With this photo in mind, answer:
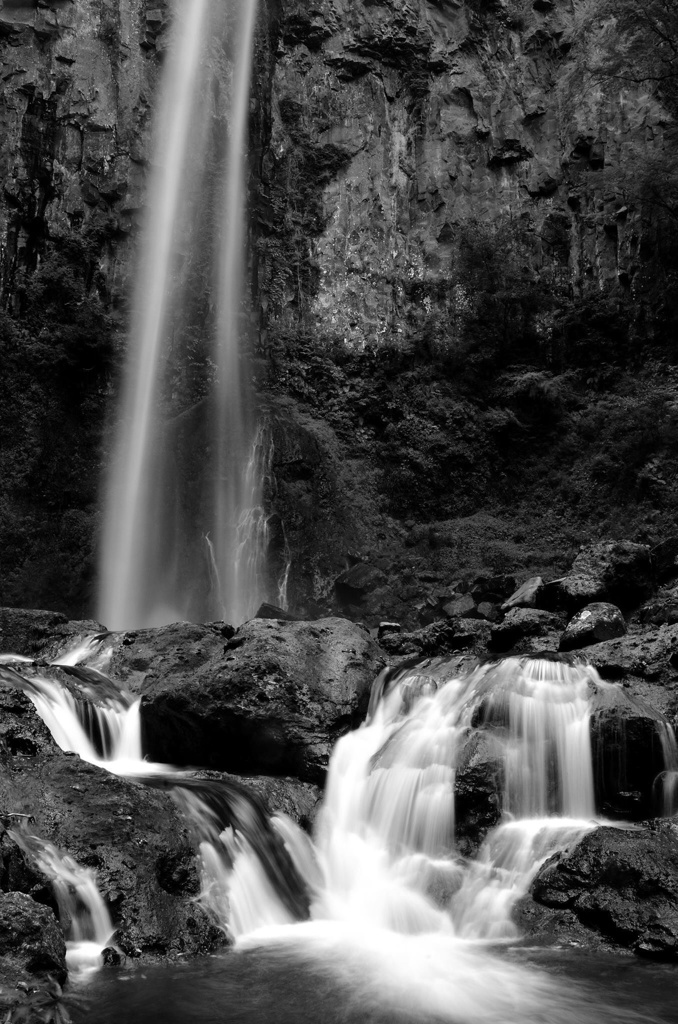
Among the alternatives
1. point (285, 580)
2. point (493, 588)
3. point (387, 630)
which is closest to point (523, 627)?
point (387, 630)

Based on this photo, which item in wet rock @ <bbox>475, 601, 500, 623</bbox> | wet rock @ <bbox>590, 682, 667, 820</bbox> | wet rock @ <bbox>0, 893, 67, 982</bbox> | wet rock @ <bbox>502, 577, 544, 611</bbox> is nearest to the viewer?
wet rock @ <bbox>0, 893, 67, 982</bbox>

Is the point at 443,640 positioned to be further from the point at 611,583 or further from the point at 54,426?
the point at 54,426

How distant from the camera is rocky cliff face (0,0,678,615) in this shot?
18.8 meters

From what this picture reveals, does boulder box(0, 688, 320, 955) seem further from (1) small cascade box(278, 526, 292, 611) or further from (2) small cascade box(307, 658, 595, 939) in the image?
(1) small cascade box(278, 526, 292, 611)

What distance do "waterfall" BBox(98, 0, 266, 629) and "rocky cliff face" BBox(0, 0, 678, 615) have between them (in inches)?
23.0

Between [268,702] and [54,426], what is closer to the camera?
[268,702]

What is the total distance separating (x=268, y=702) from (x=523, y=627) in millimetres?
3647

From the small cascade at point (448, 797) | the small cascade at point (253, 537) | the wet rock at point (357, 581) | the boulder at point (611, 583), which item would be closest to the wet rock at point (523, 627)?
the boulder at point (611, 583)

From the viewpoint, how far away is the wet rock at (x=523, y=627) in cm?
1020

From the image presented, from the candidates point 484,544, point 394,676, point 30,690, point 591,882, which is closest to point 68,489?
point 484,544

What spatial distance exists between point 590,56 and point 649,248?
6.93 m

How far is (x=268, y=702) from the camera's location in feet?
27.6

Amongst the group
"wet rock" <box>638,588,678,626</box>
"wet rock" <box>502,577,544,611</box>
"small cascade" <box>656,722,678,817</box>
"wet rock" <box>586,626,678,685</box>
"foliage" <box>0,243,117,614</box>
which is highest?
"foliage" <box>0,243,117,614</box>

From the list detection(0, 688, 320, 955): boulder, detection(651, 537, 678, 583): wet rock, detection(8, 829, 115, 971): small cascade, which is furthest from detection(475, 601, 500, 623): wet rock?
detection(8, 829, 115, 971): small cascade
